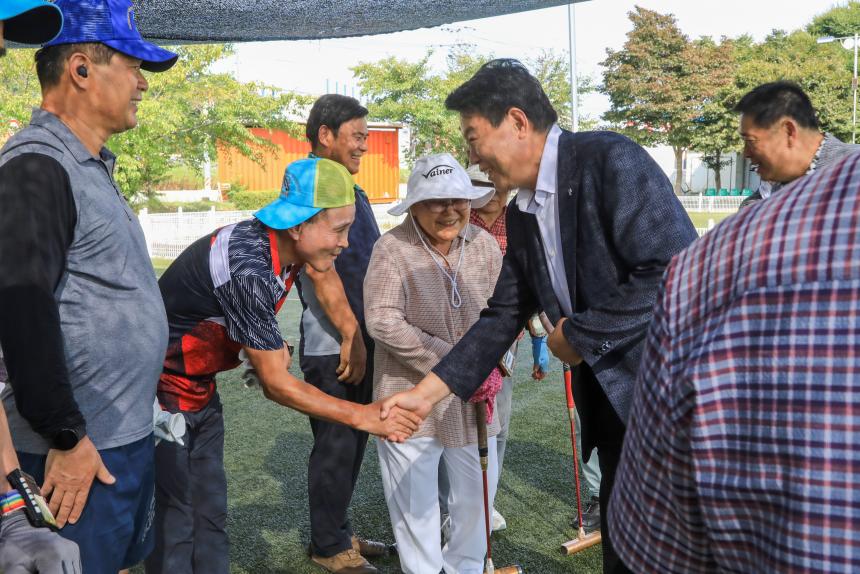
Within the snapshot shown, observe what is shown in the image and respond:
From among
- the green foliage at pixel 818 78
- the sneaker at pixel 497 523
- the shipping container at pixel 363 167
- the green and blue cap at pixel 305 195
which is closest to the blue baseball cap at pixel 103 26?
the green and blue cap at pixel 305 195

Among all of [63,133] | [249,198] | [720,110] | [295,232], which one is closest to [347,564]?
[295,232]

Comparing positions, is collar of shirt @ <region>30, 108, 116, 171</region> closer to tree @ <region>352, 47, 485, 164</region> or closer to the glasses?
the glasses

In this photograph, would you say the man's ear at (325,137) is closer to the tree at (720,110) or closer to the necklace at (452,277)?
the necklace at (452,277)

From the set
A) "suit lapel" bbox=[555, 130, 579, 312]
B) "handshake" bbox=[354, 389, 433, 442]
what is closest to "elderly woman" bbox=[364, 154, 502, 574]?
"handshake" bbox=[354, 389, 433, 442]

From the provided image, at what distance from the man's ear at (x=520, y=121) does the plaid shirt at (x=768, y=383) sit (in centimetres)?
181

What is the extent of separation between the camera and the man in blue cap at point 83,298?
2.03 m

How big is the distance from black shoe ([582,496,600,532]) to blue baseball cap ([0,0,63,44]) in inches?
143

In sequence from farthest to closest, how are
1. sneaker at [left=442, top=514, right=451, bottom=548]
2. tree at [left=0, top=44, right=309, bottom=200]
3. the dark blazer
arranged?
tree at [left=0, top=44, right=309, bottom=200]
sneaker at [left=442, top=514, right=451, bottom=548]
the dark blazer

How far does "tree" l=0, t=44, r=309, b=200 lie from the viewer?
61.2ft

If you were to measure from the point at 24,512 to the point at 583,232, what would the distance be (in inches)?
67.1

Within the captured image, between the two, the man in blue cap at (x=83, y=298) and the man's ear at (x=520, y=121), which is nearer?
the man in blue cap at (x=83, y=298)

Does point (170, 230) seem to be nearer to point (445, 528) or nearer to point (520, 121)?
point (445, 528)

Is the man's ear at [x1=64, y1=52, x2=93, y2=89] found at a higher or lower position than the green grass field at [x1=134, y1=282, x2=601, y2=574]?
higher

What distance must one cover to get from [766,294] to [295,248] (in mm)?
2272
